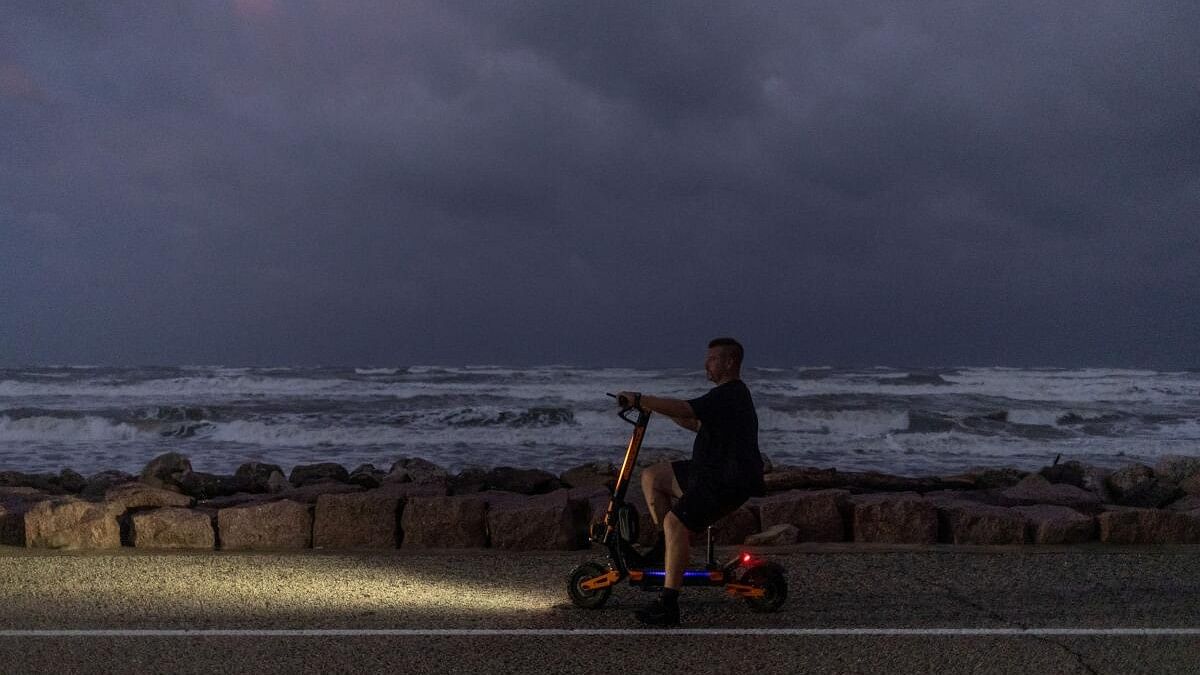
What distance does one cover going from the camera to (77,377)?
1428 inches

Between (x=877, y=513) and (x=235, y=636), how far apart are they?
15.0ft

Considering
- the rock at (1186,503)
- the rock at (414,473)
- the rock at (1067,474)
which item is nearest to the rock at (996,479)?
the rock at (1067,474)

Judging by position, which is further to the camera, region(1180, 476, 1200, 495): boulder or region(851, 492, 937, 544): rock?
region(1180, 476, 1200, 495): boulder

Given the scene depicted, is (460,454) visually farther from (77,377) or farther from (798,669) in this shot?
(77,377)

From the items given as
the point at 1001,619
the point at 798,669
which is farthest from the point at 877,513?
the point at 798,669

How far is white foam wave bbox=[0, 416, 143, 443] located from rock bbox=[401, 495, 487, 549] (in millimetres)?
17166

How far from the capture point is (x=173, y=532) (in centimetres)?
691

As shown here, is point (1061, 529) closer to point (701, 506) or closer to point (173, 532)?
point (701, 506)

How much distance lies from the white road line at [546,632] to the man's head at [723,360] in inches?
52.6

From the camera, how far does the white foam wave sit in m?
21.6

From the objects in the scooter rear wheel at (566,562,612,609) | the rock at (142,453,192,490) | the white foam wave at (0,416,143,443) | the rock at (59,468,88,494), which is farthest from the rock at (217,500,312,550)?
the white foam wave at (0,416,143,443)

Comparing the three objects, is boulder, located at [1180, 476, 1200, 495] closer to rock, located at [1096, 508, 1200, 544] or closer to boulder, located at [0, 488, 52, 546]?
rock, located at [1096, 508, 1200, 544]

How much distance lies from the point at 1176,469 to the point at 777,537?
826cm

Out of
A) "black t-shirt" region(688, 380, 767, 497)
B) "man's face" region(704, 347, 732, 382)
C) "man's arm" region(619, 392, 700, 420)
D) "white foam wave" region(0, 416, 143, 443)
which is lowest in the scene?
"white foam wave" region(0, 416, 143, 443)
